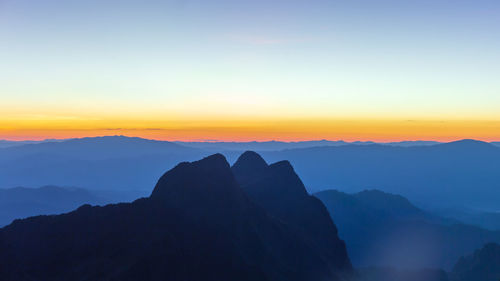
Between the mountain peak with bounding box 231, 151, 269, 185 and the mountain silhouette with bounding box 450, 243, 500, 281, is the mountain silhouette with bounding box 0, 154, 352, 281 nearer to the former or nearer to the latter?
the mountain peak with bounding box 231, 151, 269, 185

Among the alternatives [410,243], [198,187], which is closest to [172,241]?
[198,187]

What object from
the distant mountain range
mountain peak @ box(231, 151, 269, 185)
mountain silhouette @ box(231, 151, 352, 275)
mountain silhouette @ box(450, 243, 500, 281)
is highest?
mountain peak @ box(231, 151, 269, 185)

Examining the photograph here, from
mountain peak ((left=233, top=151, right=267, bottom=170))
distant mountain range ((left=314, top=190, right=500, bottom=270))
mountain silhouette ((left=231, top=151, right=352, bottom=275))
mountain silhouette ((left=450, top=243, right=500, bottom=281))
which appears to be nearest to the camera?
mountain silhouette ((left=231, top=151, right=352, bottom=275))

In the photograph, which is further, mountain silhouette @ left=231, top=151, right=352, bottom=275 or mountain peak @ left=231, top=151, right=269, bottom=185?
mountain peak @ left=231, top=151, right=269, bottom=185

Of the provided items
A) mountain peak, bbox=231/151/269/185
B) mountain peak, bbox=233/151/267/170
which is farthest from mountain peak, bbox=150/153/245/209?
mountain peak, bbox=233/151/267/170

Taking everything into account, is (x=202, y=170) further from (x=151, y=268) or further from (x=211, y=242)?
(x=151, y=268)

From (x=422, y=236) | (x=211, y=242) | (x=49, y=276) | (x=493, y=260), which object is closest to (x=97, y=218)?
(x=49, y=276)
